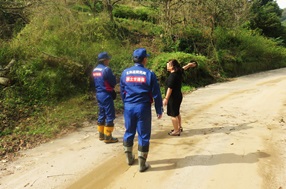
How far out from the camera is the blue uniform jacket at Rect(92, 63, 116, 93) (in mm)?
5902

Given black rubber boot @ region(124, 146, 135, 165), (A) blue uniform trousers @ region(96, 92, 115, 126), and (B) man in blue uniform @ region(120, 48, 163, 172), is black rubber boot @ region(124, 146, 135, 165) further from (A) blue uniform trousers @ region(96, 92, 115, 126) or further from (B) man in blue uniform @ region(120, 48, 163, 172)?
(A) blue uniform trousers @ region(96, 92, 115, 126)

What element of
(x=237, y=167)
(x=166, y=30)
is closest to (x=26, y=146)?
(x=237, y=167)

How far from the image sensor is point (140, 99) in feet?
15.5

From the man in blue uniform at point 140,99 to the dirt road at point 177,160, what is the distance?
1.98ft

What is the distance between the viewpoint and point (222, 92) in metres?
12.8

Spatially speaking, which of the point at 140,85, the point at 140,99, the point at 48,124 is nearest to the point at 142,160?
the point at 140,99

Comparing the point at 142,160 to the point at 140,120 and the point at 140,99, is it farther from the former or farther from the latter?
the point at 140,99

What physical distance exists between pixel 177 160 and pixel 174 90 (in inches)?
70.0

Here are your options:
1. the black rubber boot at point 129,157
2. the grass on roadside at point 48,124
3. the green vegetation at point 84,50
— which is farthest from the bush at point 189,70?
the black rubber boot at point 129,157

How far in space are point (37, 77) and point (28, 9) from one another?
12.6ft

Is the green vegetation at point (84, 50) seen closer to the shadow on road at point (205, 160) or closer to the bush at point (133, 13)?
the bush at point (133, 13)

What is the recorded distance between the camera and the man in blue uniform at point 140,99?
4.71m

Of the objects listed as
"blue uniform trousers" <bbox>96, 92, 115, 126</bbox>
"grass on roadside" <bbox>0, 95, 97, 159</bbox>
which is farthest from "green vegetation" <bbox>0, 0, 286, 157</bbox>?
"blue uniform trousers" <bbox>96, 92, 115, 126</bbox>

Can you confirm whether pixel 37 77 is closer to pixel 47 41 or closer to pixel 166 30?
pixel 47 41
